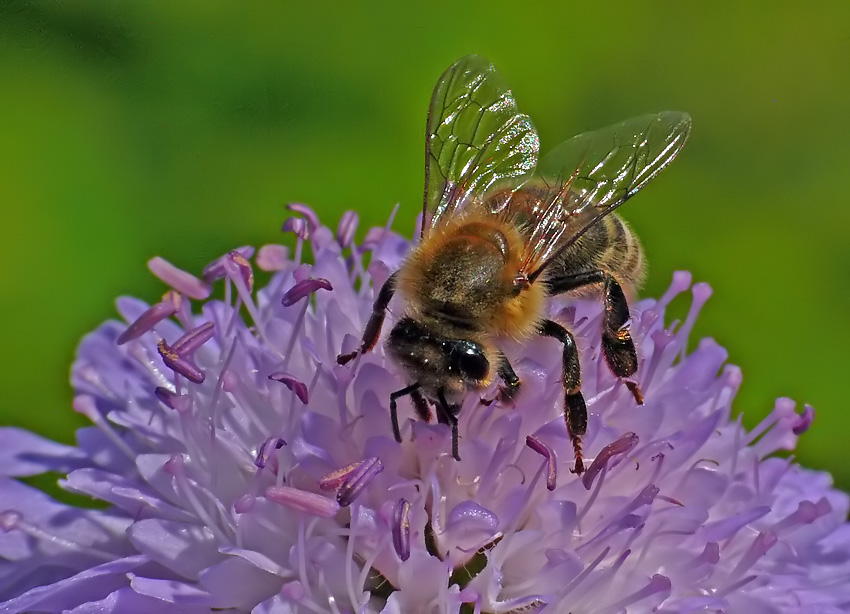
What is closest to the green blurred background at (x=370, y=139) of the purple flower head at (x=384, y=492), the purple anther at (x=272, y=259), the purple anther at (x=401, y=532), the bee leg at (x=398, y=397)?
the purple anther at (x=272, y=259)

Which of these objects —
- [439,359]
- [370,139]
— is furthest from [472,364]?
[370,139]

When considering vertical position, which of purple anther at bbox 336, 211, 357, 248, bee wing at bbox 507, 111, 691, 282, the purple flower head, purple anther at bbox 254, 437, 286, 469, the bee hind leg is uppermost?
bee wing at bbox 507, 111, 691, 282

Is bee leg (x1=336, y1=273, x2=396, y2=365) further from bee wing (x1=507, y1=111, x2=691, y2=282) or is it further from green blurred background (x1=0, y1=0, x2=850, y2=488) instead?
green blurred background (x1=0, y1=0, x2=850, y2=488)

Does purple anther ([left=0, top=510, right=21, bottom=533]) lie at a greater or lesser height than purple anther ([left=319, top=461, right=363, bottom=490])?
lesser

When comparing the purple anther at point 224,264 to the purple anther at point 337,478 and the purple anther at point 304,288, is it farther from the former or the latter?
the purple anther at point 337,478

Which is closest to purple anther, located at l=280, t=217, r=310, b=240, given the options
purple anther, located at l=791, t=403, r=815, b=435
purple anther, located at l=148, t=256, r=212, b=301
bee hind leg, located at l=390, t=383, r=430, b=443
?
purple anther, located at l=148, t=256, r=212, b=301

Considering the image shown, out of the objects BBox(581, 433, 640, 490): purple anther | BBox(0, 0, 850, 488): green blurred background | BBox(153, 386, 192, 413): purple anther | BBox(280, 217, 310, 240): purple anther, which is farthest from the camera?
BBox(0, 0, 850, 488): green blurred background

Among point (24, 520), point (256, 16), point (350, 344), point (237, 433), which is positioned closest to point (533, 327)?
point (350, 344)
